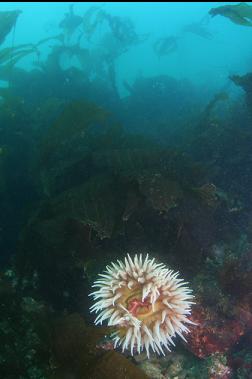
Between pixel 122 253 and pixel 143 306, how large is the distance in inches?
48.8

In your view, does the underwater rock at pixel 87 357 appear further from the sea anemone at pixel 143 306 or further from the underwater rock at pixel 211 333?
the underwater rock at pixel 211 333

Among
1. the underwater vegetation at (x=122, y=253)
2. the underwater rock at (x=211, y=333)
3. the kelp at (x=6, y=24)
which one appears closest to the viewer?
the underwater vegetation at (x=122, y=253)

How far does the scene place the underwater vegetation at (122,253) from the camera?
2.94m

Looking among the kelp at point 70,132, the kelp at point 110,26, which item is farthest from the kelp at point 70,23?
the kelp at point 70,132

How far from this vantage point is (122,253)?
408 cm

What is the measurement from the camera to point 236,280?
377 cm

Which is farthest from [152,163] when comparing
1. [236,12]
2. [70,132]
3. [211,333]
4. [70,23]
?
[70,23]

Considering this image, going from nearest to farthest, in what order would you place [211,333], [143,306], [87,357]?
1. [143,306]
2. [87,357]
3. [211,333]

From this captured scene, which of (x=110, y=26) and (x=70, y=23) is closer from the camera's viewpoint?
(x=70, y=23)

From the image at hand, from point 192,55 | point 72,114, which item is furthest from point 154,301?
point 192,55

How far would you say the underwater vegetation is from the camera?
2941 mm

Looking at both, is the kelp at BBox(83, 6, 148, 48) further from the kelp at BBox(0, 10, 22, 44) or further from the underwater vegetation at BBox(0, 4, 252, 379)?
the underwater vegetation at BBox(0, 4, 252, 379)

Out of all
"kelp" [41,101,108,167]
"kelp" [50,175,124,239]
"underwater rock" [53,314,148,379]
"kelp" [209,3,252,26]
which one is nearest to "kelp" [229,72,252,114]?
"kelp" [209,3,252,26]

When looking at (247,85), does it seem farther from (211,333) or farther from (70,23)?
(70,23)
